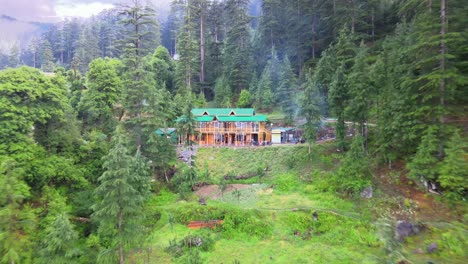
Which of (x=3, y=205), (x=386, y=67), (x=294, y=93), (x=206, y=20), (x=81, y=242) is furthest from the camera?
(x=206, y=20)

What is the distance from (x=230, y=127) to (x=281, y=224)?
20163 mm

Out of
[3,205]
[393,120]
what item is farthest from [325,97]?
[3,205]

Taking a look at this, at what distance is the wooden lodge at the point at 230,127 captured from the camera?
3894 centimetres

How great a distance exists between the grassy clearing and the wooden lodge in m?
11.0

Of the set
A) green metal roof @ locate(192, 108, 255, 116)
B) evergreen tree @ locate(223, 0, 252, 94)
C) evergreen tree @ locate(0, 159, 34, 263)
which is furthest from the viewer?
evergreen tree @ locate(223, 0, 252, 94)

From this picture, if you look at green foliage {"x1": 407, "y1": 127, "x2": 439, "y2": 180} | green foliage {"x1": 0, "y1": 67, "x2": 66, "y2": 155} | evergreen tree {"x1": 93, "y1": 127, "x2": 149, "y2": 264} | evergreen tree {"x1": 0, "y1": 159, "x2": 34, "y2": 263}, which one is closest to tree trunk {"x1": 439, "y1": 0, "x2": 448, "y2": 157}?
green foliage {"x1": 407, "y1": 127, "x2": 439, "y2": 180}

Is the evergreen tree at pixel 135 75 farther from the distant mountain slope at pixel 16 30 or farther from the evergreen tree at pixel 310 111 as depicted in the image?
the distant mountain slope at pixel 16 30

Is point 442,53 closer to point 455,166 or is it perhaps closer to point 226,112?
point 455,166

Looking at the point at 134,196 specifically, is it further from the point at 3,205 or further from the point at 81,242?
the point at 81,242

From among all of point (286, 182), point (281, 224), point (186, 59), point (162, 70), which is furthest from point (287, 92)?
point (281, 224)

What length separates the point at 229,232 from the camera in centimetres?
2119

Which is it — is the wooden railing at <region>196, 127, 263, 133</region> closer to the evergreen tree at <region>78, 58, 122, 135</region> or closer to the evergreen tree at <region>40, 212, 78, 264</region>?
the evergreen tree at <region>78, 58, 122, 135</region>

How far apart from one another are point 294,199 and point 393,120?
10.3m

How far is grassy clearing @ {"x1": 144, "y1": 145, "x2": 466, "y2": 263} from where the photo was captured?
59.7 ft
